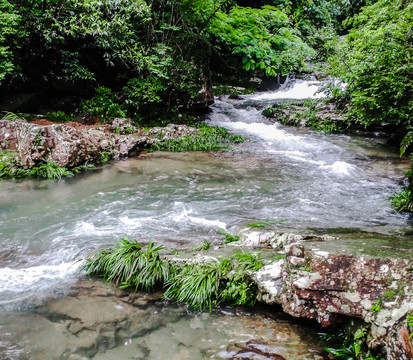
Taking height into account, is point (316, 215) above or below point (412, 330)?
below

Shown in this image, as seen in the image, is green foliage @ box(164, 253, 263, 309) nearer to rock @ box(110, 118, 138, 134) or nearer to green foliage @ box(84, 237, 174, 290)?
green foliage @ box(84, 237, 174, 290)

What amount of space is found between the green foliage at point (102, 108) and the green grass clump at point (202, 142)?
3.59 m

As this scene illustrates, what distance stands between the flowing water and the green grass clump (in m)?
0.78

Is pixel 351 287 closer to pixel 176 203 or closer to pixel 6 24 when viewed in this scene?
pixel 176 203

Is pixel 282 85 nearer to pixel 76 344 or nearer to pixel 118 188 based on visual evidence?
pixel 118 188

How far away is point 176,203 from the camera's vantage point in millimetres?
7074

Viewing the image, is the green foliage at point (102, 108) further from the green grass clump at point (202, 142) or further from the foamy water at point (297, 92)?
the foamy water at point (297, 92)

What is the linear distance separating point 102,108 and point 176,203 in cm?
960

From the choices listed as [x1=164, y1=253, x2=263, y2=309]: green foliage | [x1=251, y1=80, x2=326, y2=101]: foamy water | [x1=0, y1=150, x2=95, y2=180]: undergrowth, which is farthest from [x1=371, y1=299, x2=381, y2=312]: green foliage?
[x1=251, y1=80, x2=326, y2=101]: foamy water

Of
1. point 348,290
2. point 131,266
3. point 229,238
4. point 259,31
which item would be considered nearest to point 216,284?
point 131,266

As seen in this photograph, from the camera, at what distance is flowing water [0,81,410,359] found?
4742mm

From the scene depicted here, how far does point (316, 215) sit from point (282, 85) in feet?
77.4

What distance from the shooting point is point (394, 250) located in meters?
3.20

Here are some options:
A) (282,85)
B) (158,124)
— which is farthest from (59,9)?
(282,85)
